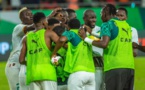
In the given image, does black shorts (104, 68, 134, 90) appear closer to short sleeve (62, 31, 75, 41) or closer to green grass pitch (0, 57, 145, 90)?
short sleeve (62, 31, 75, 41)

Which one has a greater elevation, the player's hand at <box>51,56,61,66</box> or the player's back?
the player's back

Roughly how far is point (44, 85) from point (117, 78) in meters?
1.31

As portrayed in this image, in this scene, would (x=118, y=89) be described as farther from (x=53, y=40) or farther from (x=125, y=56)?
(x=53, y=40)

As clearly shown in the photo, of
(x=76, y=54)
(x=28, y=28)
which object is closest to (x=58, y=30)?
(x=76, y=54)

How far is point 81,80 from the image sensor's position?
12.2m

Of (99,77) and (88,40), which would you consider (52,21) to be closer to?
(88,40)

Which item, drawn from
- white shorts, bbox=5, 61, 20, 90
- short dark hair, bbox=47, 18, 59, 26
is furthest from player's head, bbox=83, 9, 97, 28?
white shorts, bbox=5, 61, 20, 90

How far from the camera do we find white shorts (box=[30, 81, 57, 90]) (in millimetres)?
12281

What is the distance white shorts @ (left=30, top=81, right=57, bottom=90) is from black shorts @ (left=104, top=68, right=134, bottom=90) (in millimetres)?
960

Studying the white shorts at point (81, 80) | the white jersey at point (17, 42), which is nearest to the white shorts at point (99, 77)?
the white shorts at point (81, 80)

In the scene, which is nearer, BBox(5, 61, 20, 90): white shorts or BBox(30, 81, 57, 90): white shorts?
BBox(30, 81, 57, 90): white shorts

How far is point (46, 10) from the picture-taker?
1083 inches

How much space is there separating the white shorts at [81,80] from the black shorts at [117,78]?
0.97 feet

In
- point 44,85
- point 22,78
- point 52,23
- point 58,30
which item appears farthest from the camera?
point 22,78
